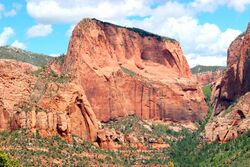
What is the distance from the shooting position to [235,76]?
161125mm

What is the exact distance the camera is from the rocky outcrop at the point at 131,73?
158500 mm

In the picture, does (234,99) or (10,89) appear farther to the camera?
(234,99)

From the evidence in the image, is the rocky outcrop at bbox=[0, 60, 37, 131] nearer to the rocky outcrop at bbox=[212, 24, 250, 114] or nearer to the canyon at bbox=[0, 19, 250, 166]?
the canyon at bbox=[0, 19, 250, 166]

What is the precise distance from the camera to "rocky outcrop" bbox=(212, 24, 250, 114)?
15150cm

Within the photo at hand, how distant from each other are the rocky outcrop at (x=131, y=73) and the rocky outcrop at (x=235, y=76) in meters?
11.4

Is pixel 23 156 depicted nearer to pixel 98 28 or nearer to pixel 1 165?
pixel 1 165

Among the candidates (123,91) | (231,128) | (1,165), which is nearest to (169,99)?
(123,91)

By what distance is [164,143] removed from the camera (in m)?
156

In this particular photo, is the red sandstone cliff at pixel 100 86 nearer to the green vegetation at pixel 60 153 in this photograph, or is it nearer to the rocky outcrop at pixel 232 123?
the green vegetation at pixel 60 153

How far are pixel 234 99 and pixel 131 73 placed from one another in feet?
93.1

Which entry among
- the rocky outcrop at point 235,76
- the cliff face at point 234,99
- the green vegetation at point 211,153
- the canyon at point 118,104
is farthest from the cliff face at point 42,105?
the rocky outcrop at point 235,76

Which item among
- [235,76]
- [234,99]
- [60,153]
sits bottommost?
[60,153]

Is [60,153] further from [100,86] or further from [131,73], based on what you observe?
[131,73]

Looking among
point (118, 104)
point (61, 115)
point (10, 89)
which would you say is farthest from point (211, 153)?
point (10, 89)
